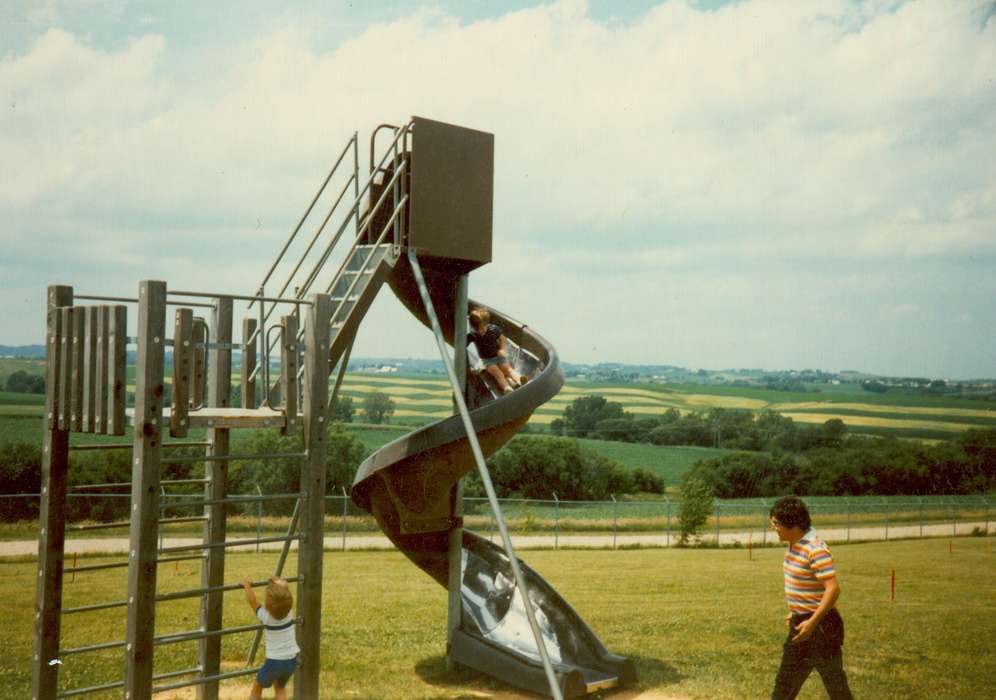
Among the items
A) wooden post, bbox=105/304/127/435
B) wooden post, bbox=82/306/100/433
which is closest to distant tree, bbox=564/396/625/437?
wooden post, bbox=82/306/100/433

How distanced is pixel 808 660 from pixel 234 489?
38300 mm

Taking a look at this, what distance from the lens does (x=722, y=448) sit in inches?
2635

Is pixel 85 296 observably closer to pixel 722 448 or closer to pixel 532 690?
pixel 532 690

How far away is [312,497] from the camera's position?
22.9ft

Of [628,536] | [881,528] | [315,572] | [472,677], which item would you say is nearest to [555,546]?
[628,536]

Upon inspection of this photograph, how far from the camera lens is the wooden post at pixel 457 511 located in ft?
31.0

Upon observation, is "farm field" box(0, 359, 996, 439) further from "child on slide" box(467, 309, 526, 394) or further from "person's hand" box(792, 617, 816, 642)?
"person's hand" box(792, 617, 816, 642)

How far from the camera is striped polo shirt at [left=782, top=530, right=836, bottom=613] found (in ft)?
19.2

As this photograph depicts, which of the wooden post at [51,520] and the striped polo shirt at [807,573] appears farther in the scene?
the wooden post at [51,520]

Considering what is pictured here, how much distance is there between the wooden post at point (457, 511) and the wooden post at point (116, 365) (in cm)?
366

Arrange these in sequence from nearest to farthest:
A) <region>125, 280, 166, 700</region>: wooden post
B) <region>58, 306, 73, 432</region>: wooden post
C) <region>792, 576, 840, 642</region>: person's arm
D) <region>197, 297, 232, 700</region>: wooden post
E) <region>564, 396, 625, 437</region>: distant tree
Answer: <region>792, 576, 840, 642</region>: person's arm
<region>125, 280, 166, 700</region>: wooden post
<region>58, 306, 73, 432</region>: wooden post
<region>197, 297, 232, 700</region>: wooden post
<region>564, 396, 625, 437</region>: distant tree

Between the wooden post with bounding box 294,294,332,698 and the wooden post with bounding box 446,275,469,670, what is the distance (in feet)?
8.06

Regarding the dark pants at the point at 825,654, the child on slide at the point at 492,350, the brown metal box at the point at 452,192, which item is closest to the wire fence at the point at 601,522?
the child on slide at the point at 492,350

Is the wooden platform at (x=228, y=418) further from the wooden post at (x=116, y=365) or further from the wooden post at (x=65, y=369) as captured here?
the wooden post at (x=65, y=369)
